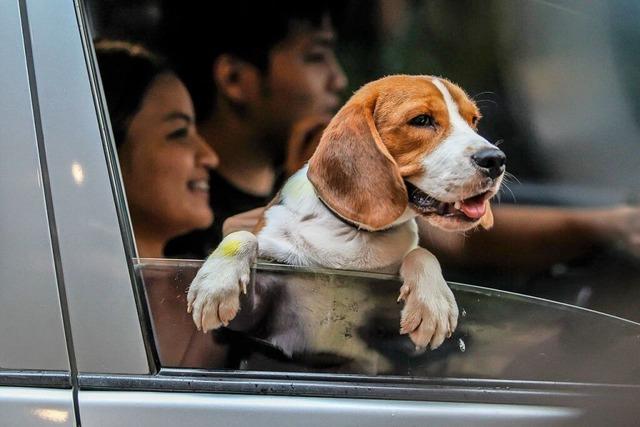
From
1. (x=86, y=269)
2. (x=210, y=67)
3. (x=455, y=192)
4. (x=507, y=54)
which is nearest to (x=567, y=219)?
(x=455, y=192)

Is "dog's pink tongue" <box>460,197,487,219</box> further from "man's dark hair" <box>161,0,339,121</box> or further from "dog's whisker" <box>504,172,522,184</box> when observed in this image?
"man's dark hair" <box>161,0,339,121</box>

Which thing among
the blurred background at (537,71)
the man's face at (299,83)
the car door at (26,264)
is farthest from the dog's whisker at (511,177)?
the car door at (26,264)

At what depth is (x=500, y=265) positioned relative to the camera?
5.57ft

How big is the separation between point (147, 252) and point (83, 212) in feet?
0.54

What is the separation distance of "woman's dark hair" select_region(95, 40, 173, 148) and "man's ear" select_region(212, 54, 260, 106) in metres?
0.15

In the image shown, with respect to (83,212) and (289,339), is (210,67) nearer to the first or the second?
(83,212)

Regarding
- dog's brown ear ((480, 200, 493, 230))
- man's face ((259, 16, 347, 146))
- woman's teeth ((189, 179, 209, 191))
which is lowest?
dog's brown ear ((480, 200, 493, 230))

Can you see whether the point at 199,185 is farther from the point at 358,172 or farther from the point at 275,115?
the point at 358,172

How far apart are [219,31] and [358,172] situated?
1.42 ft

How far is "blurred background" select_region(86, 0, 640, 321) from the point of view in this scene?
1.67m

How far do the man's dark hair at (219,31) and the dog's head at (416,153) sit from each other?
0.69ft

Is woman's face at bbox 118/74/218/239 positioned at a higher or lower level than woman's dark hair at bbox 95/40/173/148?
lower

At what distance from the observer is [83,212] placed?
1.71 meters

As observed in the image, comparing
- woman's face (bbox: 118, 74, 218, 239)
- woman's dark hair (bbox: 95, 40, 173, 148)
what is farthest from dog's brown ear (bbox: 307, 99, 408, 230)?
woman's dark hair (bbox: 95, 40, 173, 148)
